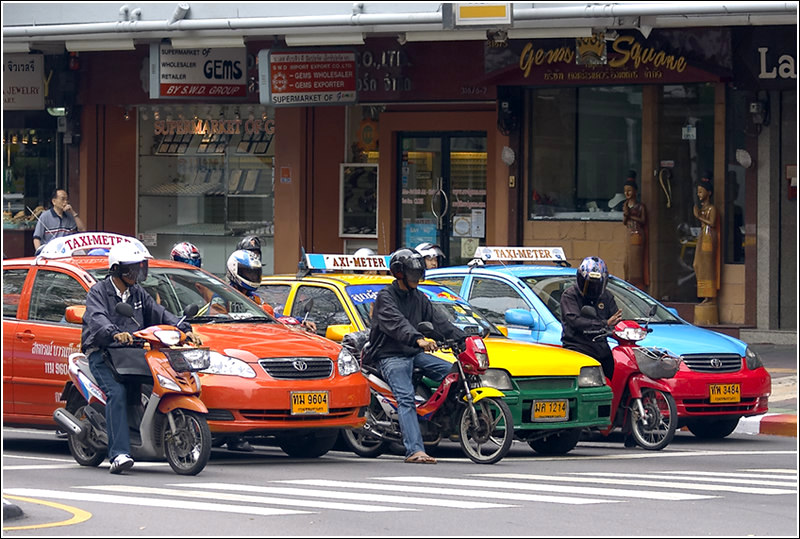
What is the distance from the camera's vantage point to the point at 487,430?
1252 cm

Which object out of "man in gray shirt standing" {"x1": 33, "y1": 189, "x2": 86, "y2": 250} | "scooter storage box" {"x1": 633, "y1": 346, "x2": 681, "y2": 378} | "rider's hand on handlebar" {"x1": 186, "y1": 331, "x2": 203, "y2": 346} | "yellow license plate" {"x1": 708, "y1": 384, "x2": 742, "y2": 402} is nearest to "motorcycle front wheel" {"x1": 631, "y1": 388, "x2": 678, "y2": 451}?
"scooter storage box" {"x1": 633, "y1": 346, "x2": 681, "y2": 378}

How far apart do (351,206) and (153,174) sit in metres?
4.39

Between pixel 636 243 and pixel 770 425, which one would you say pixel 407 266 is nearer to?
pixel 770 425

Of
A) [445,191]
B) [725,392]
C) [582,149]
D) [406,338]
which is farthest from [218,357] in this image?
[445,191]

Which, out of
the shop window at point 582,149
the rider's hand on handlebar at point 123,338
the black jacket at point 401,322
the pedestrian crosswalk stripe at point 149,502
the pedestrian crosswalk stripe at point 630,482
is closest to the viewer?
the pedestrian crosswalk stripe at point 149,502

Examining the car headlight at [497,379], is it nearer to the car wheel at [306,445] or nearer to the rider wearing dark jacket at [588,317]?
the car wheel at [306,445]

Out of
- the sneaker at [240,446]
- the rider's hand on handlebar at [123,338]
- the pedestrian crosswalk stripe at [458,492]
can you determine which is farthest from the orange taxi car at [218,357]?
the pedestrian crosswalk stripe at [458,492]

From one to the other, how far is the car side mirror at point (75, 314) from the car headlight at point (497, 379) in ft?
10.7

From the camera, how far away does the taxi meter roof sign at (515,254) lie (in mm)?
16141

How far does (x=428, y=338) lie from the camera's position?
1304 cm

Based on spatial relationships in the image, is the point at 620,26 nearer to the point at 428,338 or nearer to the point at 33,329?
the point at 428,338

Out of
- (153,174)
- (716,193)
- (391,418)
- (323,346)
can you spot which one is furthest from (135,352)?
(153,174)

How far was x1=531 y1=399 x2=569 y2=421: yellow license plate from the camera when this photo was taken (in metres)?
12.9

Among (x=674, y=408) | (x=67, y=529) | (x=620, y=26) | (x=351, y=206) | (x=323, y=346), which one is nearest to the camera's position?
(x=67, y=529)
